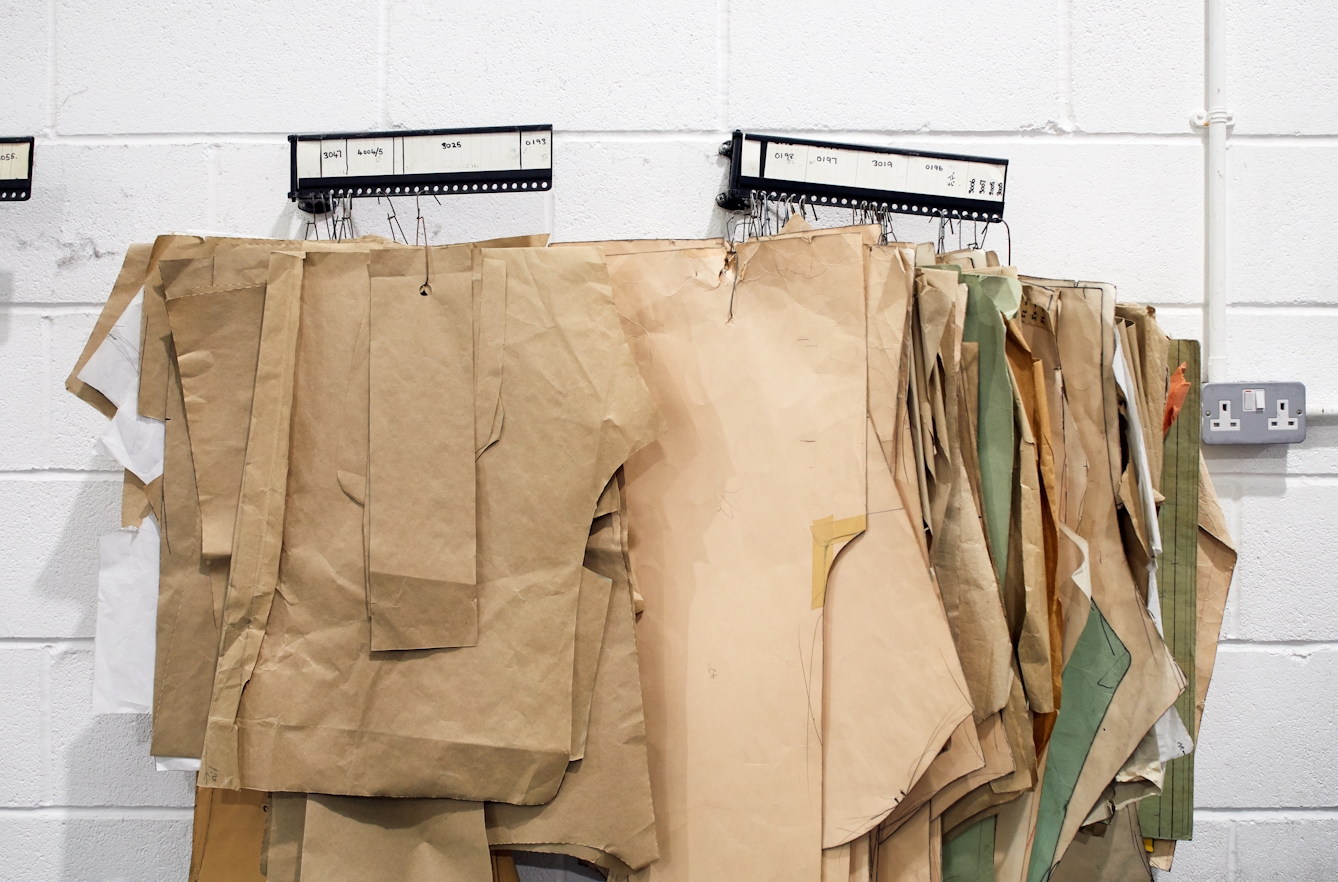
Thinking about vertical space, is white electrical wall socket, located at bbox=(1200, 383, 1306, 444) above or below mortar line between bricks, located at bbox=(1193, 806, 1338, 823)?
above

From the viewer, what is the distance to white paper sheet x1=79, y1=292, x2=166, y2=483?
76cm

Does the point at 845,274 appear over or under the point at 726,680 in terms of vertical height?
over

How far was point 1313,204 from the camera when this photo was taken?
1114 millimetres

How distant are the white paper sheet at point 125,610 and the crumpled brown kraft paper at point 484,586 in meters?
0.15

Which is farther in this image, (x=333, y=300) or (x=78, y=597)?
(x=78, y=597)

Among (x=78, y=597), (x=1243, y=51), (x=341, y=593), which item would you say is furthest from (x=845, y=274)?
(x=78, y=597)

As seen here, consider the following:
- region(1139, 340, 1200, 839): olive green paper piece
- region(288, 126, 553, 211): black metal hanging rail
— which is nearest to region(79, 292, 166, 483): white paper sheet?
region(288, 126, 553, 211): black metal hanging rail

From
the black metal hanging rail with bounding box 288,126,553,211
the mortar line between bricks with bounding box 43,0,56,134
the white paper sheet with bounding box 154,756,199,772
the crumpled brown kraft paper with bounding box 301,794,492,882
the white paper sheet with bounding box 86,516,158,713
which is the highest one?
the mortar line between bricks with bounding box 43,0,56,134

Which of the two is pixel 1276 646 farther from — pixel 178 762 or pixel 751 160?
pixel 178 762

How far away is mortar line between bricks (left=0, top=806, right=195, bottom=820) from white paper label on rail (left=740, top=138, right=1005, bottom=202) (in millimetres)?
1132

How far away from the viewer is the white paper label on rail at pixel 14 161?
3.07 feet

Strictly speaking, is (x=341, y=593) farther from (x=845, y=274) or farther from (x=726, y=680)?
(x=845, y=274)

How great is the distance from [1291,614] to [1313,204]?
585 millimetres

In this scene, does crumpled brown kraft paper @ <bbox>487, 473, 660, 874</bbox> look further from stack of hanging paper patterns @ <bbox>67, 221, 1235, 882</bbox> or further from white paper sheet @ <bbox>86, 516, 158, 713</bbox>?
white paper sheet @ <bbox>86, 516, 158, 713</bbox>
